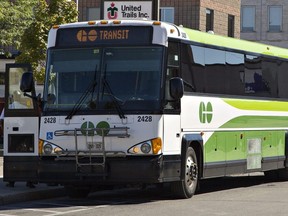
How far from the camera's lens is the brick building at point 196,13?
3956cm

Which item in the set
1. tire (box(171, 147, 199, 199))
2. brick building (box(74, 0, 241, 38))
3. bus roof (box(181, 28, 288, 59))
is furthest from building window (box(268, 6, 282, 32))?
tire (box(171, 147, 199, 199))

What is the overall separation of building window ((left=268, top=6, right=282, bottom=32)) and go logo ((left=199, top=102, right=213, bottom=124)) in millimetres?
56045

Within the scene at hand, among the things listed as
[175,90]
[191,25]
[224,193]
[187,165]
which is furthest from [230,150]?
[191,25]

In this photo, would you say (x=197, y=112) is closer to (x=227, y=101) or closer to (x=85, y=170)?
(x=227, y=101)

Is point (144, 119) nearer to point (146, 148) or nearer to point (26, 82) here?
point (146, 148)

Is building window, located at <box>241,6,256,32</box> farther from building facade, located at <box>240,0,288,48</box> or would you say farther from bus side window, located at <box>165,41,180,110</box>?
bus side window, located at <box>165,41,180,110</box>

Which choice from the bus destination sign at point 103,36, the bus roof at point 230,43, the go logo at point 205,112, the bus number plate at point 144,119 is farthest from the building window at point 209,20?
the bus number plate at point 144,119

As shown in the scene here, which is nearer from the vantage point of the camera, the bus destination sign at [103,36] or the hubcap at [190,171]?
the bus destination sign at [103,36]

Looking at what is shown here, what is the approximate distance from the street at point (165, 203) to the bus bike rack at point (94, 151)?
67 centimetres

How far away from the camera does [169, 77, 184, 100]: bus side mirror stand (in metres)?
15.6

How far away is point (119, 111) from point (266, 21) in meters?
58.8

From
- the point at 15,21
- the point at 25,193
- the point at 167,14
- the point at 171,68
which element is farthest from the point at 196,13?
the point at 25,193

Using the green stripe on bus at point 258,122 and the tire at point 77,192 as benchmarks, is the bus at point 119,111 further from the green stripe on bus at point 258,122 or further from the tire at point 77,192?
the green stripe on bus at point 258,122

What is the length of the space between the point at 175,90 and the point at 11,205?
3.43 m
